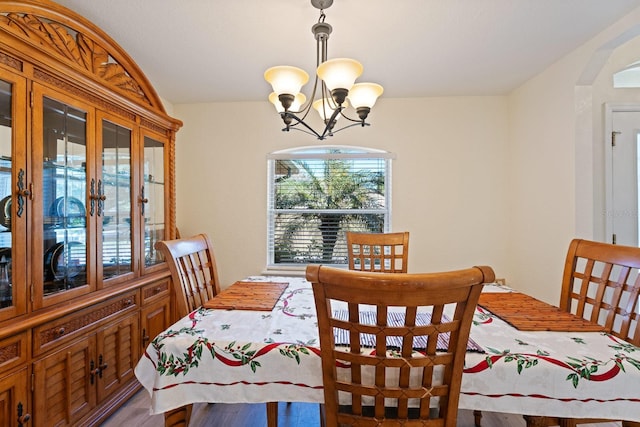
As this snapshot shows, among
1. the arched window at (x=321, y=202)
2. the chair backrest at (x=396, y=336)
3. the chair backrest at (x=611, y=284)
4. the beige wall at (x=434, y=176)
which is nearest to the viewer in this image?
the chair backrest at (x=396, y=336)

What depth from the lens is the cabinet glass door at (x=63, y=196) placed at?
150 cm

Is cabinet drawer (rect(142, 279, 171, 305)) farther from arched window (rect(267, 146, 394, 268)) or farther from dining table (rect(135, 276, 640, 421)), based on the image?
dining table (rect(135, 276, 640, 421))

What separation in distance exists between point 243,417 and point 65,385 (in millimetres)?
962

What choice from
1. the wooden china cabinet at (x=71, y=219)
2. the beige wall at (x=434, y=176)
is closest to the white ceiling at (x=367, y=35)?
the wooden china cabinet at (x=71, y=219)

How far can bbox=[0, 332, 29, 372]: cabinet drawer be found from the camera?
4.10 feet

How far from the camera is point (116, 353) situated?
6.22 feet

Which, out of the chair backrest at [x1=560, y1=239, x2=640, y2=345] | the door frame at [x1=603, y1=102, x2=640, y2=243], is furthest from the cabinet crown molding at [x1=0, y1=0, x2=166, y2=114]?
the door frame at [x1=603, y1=102, x2=640, y2=243]

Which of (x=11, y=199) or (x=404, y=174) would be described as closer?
(x=11, y=199)

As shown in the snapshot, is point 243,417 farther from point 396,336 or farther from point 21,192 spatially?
point 21,192

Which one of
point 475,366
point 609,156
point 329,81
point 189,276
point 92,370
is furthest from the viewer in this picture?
point 609,156

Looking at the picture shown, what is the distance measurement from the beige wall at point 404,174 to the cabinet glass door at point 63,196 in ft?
4.65

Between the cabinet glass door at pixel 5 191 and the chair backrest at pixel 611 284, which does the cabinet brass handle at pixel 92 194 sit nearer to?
the cabinet glass door at pixel 5 191

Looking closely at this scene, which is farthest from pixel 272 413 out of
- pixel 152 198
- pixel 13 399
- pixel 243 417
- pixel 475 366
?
pixel 152 198

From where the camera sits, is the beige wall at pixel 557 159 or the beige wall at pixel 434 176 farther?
the beige wall at pixel 434 176
